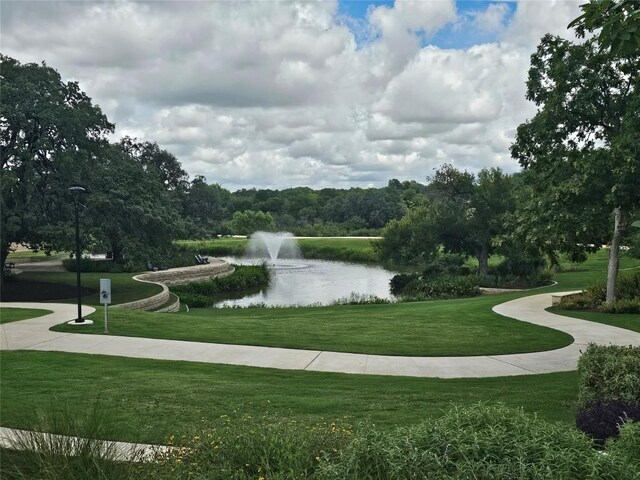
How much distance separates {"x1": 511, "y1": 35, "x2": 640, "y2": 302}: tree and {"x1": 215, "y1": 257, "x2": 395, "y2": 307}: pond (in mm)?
13691

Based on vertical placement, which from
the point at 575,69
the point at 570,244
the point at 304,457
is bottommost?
the point at 304,457

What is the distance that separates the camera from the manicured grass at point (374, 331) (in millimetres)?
12156

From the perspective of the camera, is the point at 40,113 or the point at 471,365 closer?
the point at 471,365

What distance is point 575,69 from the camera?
1528 cm

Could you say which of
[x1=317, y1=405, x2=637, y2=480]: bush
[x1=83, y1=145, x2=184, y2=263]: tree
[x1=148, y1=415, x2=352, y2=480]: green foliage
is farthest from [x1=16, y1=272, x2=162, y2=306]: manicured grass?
[x1=317, y1=405, x2=637, y2=480]: bush

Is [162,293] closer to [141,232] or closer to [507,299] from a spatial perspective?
[141,232]

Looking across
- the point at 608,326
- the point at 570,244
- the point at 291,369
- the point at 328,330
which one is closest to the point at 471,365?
the point at 291,369

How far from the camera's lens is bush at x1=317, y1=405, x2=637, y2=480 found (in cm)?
381

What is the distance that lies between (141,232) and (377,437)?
23.6m

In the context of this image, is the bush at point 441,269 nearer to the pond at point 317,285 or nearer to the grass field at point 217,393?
the pond at point 317,285

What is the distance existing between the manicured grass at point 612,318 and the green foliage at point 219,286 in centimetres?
1646

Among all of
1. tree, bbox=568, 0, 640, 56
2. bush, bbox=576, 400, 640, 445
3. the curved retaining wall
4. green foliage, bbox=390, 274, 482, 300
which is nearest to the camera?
tree, bbox=568, 0, 640, 56

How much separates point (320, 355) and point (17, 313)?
10711 mm

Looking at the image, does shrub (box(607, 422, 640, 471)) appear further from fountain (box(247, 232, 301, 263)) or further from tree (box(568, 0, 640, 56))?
fountain (box(247, 232, 301, 263))
